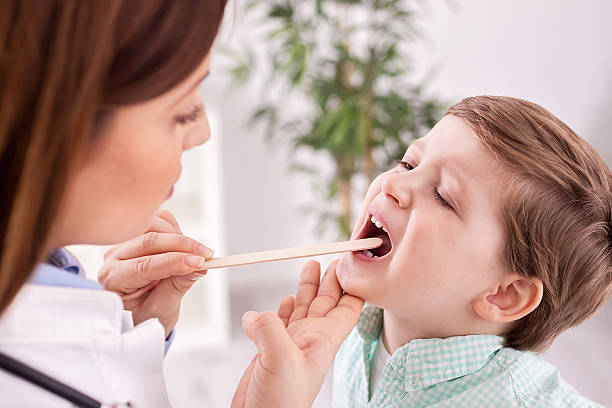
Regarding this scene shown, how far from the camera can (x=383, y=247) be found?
103 centimetres

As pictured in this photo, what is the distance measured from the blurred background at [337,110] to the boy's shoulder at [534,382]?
330 millimetres

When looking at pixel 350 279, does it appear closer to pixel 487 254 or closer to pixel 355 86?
pixel 487 254

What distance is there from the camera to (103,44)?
51cm

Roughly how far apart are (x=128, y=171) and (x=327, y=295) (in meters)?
0.46

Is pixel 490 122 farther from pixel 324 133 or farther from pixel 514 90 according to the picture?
pixel 324 133

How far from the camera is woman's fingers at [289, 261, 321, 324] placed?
0.98 m

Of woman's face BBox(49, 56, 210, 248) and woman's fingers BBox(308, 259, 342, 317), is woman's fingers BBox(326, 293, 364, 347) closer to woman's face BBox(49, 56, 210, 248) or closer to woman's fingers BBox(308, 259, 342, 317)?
woman's fingers BBox(308, 259, 342, 317)

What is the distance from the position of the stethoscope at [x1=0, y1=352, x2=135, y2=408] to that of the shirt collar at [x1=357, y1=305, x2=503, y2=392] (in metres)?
0.51

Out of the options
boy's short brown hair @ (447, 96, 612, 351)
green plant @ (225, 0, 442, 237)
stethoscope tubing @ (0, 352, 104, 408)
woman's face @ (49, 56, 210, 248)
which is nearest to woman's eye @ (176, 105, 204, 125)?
woman's face @ (49, 56, 210, 248)

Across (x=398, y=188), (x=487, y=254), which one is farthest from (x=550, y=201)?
(x=398, y=188)

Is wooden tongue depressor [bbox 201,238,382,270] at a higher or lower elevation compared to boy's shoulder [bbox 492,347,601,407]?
higher

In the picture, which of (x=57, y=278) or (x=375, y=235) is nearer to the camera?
(x=57, y=278)

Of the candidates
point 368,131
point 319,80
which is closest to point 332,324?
point 368,131

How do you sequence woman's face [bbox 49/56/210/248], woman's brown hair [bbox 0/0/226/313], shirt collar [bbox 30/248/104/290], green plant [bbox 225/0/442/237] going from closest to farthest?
woman's brown hair [bbox 0/0/226/313] < woman's face [bbox 49/56/210/248] < shirt collar [bbox 30/248/104/290] < green plant [bbox 225/0/442/237]
